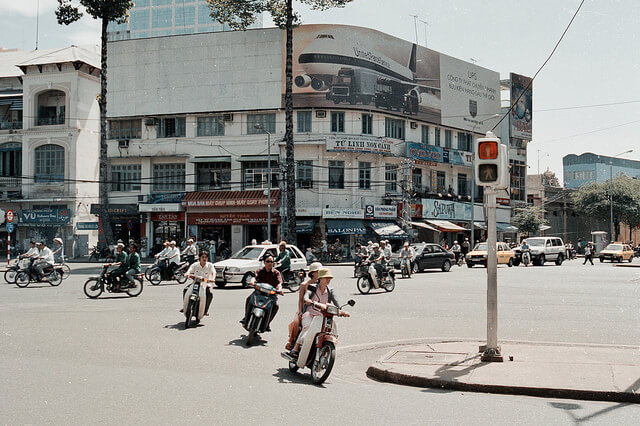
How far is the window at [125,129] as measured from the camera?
48031 millimetres

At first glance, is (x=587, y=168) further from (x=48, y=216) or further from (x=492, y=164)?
(x=492, y=164)

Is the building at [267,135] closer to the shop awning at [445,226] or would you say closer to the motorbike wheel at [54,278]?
the shop awning at [445,226]

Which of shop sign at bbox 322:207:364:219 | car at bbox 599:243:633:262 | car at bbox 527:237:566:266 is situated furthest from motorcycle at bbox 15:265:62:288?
car at bbox 599:243:633:262

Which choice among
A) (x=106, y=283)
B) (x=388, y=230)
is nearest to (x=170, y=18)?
(x=388, y=230)

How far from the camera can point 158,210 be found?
149 ft

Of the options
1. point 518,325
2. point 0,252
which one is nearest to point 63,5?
point 0,252

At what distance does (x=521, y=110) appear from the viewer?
61719 mm

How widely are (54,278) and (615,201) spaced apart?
62.1 m

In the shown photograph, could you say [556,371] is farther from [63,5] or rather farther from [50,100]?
[50,100]

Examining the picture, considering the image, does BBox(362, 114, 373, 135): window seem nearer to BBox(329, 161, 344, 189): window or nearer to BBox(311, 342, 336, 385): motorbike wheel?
BBox(329, 161, 344, 189): window

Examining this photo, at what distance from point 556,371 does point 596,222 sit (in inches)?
2852

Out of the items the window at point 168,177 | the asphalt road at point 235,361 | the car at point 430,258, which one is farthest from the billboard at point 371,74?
the asphalt road at point 235,361

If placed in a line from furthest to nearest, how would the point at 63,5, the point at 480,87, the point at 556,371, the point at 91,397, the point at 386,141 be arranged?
the point at 480,87 < the point at 386,141 < the point at 63,5 < the point at 556,371 < the point at 91,397

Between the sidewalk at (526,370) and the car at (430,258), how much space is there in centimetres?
2255
